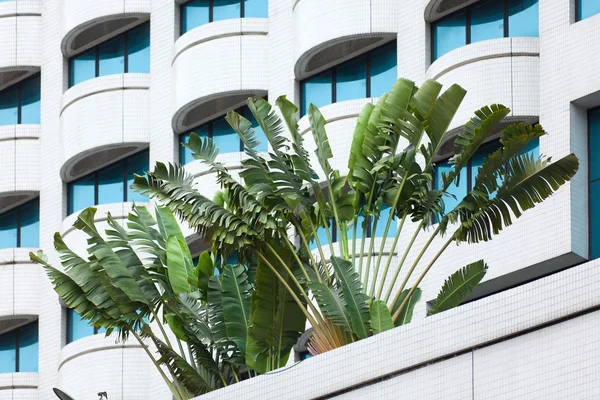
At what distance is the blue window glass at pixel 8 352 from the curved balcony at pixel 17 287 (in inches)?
12.0

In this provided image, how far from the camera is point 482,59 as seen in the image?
3238cm

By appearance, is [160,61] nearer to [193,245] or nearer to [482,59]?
[193,245]

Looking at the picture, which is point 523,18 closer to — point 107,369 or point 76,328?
point 107,369

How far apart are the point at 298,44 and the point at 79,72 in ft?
27.9

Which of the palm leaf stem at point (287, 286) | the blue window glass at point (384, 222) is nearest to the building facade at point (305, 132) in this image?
the blue window glass at point (384, 222)

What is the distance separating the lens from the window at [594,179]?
98.4 ft

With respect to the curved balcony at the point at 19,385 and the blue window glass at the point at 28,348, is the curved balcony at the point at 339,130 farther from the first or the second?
the blue window glass at the point at 28,348

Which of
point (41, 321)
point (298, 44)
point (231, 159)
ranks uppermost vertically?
point (298, 44)

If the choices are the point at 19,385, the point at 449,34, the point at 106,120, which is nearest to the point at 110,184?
the point at 106,120

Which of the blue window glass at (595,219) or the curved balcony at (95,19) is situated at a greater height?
the curved balcony at (95,19)

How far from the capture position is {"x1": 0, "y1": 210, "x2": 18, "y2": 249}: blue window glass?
4322cm

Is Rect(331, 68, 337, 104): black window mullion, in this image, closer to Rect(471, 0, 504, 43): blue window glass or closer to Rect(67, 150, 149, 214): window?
Rect(471, 0, 504, 43): blue window glass

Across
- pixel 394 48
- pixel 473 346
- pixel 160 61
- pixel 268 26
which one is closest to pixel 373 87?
pixel 394 48

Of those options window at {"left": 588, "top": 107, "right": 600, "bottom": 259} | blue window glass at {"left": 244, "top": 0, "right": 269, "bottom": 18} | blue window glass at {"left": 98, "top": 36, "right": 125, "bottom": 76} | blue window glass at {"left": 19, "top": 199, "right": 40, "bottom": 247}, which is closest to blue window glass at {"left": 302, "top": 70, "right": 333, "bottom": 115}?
blue window glass at {"left": 244, "top": 0, "right": 269, "bottom": 18}
